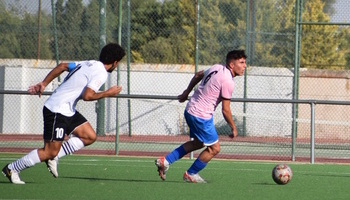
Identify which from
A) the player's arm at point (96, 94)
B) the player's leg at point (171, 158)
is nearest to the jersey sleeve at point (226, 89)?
the player's leg at point (171, 158)

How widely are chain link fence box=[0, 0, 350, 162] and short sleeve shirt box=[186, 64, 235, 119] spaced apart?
6.63 metres

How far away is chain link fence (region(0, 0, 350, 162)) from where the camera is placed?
67.5 ft

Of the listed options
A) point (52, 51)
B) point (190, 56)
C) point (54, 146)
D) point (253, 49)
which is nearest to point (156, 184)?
point (54, 146)

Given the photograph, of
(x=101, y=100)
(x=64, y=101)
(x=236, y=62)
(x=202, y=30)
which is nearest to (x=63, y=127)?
(x=64, y=101)

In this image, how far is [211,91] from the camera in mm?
12117

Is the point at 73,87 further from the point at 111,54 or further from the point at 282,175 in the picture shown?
the point at 282,175

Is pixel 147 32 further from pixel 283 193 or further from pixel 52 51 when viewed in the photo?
pixel 283 193

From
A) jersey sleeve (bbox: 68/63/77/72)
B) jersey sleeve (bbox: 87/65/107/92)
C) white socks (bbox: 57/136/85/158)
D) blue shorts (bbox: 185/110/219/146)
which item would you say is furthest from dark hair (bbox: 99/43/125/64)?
blue shorts (bbox: 185/110/219/146)

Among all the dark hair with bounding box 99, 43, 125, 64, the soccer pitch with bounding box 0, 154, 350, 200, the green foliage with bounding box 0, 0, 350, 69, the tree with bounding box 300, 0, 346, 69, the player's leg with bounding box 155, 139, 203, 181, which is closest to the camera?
the soccer pitch with bounding box 0, 154, 350, 200

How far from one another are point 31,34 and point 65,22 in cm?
98

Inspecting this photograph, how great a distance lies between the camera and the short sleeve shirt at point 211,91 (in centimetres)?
1201

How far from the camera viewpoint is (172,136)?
75.6 feet

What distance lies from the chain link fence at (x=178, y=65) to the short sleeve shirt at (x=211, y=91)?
6.63 m

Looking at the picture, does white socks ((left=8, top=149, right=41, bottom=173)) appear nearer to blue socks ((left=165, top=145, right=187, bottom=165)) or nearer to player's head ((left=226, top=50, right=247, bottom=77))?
blue socks ((left=165, top=145, right=187, bottom=165))
